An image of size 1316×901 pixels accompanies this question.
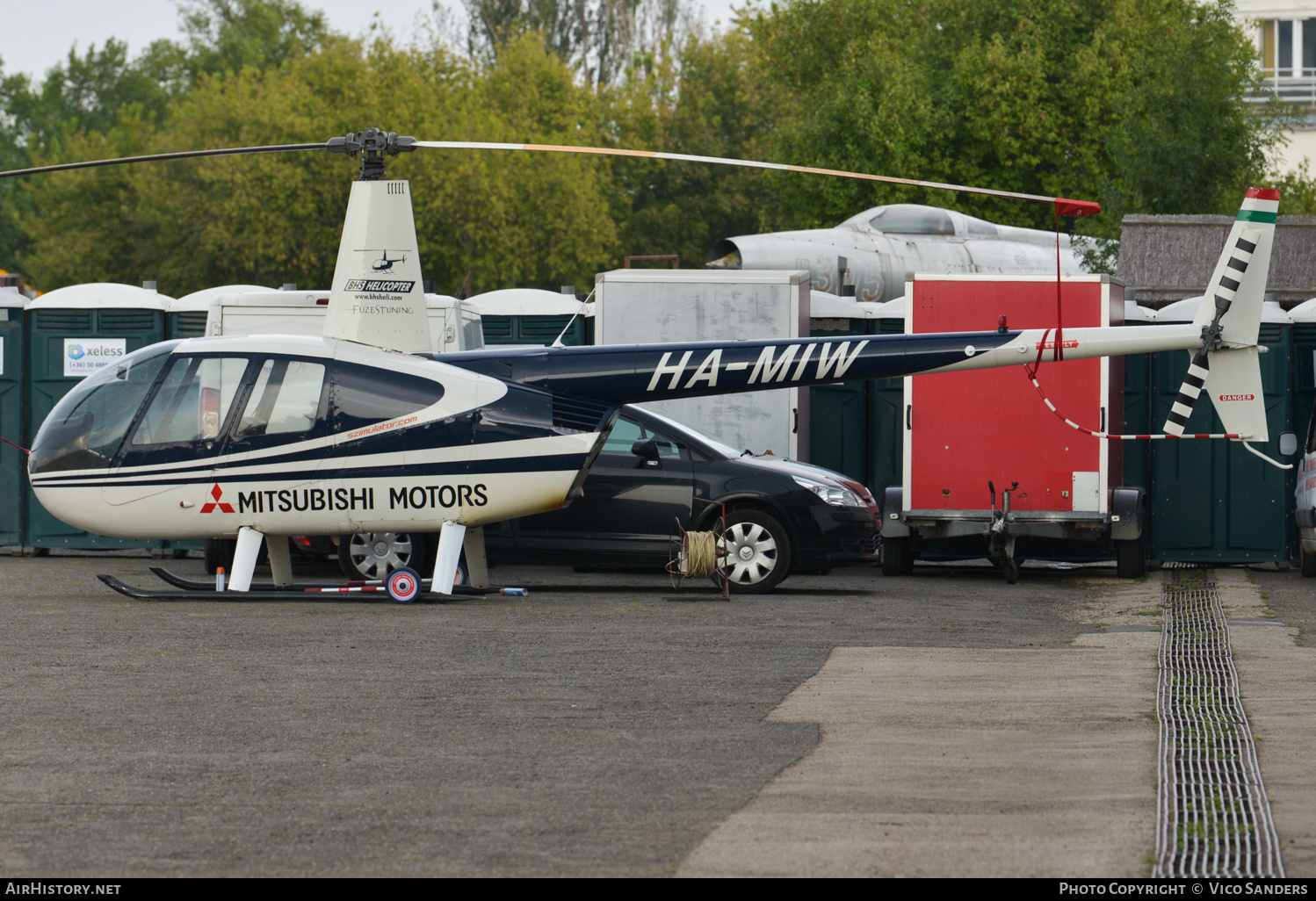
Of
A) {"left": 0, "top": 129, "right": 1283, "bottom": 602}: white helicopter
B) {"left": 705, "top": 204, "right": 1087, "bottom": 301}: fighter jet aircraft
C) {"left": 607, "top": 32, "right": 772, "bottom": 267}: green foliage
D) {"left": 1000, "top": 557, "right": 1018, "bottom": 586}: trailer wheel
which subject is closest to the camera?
{"left": 0, "top": 129, "right": 1283, "bottom": 602}: white helicopter

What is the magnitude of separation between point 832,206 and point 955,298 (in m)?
27.1

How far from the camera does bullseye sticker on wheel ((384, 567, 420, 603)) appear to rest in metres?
12.4

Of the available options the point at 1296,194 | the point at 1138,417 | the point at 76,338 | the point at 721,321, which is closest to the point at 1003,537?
the point at 1138,417

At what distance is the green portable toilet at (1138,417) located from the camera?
16641mm

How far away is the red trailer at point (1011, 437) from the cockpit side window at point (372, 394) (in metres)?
4.75

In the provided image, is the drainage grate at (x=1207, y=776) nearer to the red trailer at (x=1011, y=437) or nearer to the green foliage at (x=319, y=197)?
the red trailer at (x=1011, y=437)

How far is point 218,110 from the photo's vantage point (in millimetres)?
51844

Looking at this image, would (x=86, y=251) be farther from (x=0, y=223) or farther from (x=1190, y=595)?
(x=1190, y=595)

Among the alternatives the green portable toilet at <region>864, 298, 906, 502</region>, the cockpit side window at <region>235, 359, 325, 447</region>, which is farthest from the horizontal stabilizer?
the cockpit side window at <region>235, 359, 325, 447</region>

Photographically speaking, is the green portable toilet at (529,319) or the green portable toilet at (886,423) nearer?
the green portable toilet at (886,423)

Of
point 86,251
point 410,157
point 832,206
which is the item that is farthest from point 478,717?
point 86,251

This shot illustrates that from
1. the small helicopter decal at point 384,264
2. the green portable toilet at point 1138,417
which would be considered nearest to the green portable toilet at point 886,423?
the green portable toilet at point 1138,417

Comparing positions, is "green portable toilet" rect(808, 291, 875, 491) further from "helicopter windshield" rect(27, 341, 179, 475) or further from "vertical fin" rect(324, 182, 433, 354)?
"helicopter windshield" rect(27, 341, 179, 475)

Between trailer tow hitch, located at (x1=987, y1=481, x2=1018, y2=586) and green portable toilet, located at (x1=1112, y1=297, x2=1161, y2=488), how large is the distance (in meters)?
2.24
